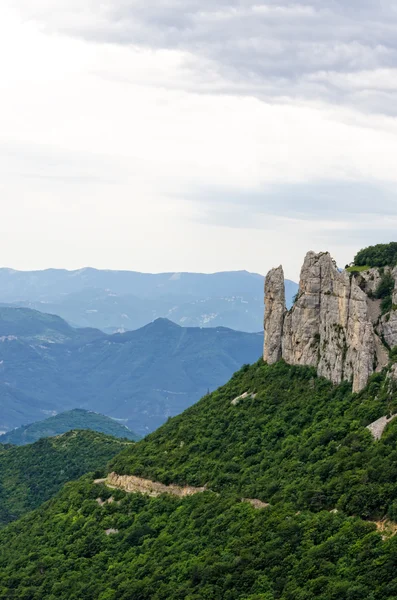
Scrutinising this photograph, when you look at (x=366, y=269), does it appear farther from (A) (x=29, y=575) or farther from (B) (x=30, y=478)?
(B) (x=30, y=478)

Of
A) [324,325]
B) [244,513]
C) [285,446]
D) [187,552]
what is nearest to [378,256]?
[324,325]

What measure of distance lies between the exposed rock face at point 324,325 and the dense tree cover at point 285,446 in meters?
1.27

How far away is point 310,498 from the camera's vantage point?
5959cm

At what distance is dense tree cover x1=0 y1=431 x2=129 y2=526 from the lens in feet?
453

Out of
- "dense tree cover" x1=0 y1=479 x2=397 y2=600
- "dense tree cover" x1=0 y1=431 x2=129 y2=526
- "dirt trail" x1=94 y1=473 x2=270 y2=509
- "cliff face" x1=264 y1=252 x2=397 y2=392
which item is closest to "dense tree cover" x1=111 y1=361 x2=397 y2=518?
"dirt trail" x1=94 y1=473 x2=270 y2=509

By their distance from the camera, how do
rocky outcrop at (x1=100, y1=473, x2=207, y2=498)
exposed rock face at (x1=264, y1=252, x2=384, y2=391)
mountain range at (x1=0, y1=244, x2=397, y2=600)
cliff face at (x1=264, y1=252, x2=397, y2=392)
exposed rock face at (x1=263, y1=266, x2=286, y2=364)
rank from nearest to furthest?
mountain range at (x1=0, y1=244, x2=397, y2=600) < cliff face at (x1=264, y1=252, x2=397, y2=392) < exposed rock face at (x1=264, y1=252, x2=384, y2=391) < rocky outcrop at (x1=100, y1=473, x2=207, y2=498) < exposed rock face at (x1=263, y1=266, x2=286, y2=364)

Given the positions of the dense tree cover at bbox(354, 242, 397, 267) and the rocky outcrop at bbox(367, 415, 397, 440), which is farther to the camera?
the dense tree cover at bbox(354, 242, 397, 267)

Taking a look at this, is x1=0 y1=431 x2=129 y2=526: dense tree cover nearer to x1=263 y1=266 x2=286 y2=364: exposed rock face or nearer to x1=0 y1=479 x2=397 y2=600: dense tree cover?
x1=0 y1=479 x2=397 y2=600: dense tree cover

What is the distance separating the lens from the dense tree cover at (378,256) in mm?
77125

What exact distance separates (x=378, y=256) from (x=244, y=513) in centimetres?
2531

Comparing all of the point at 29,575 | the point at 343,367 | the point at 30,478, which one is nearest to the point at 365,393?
the point at 343,367

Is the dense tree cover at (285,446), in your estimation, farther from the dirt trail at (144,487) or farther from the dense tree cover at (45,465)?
the dense tree cover at (45,465)

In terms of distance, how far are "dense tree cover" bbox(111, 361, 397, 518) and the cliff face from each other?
4.15 ft

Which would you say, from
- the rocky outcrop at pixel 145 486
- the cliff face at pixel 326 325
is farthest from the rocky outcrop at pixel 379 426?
the rocky outcrop at pixel 145 486
